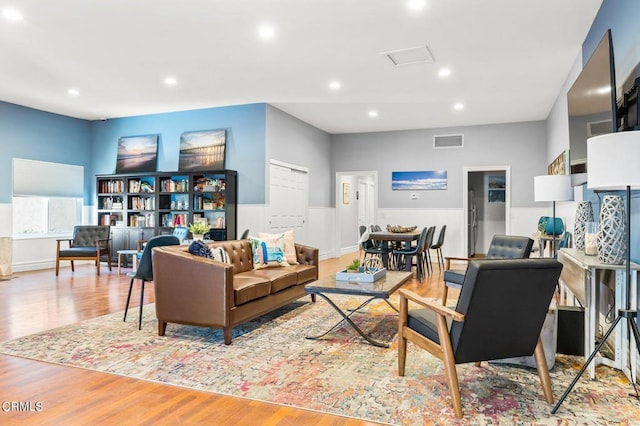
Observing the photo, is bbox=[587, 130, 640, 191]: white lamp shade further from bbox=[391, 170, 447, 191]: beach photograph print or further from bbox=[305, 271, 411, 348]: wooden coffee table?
bbox=[391, 170, 447, 191]: beach photograph print

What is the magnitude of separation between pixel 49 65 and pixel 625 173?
6.51 m

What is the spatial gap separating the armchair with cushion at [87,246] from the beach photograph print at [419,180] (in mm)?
6265

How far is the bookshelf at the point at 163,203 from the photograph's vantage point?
7.76m

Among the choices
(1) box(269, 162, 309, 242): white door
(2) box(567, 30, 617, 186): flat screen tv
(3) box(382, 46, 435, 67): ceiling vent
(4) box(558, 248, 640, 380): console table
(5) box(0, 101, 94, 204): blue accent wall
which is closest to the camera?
(4) box(558, 248, 640, 380): console table

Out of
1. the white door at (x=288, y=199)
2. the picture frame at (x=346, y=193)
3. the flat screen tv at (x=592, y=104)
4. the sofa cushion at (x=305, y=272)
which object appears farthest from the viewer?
the picture frame at (x=346, y=193)

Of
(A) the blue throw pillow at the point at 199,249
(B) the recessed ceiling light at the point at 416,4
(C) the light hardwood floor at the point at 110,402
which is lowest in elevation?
(C) the light hardwood floor at the point at 110,402

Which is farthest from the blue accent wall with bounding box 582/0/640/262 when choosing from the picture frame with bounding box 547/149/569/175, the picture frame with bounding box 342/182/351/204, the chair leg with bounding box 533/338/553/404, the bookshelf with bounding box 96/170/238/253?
the picture frame with bounding box 342/182/351/204

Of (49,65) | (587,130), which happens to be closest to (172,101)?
(49,65)

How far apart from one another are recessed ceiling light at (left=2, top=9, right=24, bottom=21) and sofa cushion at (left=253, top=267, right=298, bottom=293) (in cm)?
347

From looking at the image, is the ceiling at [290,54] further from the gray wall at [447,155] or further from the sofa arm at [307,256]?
the sofa arm at [307,256]

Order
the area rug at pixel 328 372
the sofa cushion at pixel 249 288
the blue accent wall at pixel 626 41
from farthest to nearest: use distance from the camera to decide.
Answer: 1. the sofa cushion at pixel 249 288
2. the blue accent wall at pixel 626 41
3. the area rug at pixel 328 372

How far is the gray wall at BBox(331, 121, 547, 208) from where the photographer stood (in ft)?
30.5

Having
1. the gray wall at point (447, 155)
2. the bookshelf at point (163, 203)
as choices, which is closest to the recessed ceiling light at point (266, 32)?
the bookshelf at point (163, 203)

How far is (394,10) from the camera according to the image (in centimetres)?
414
